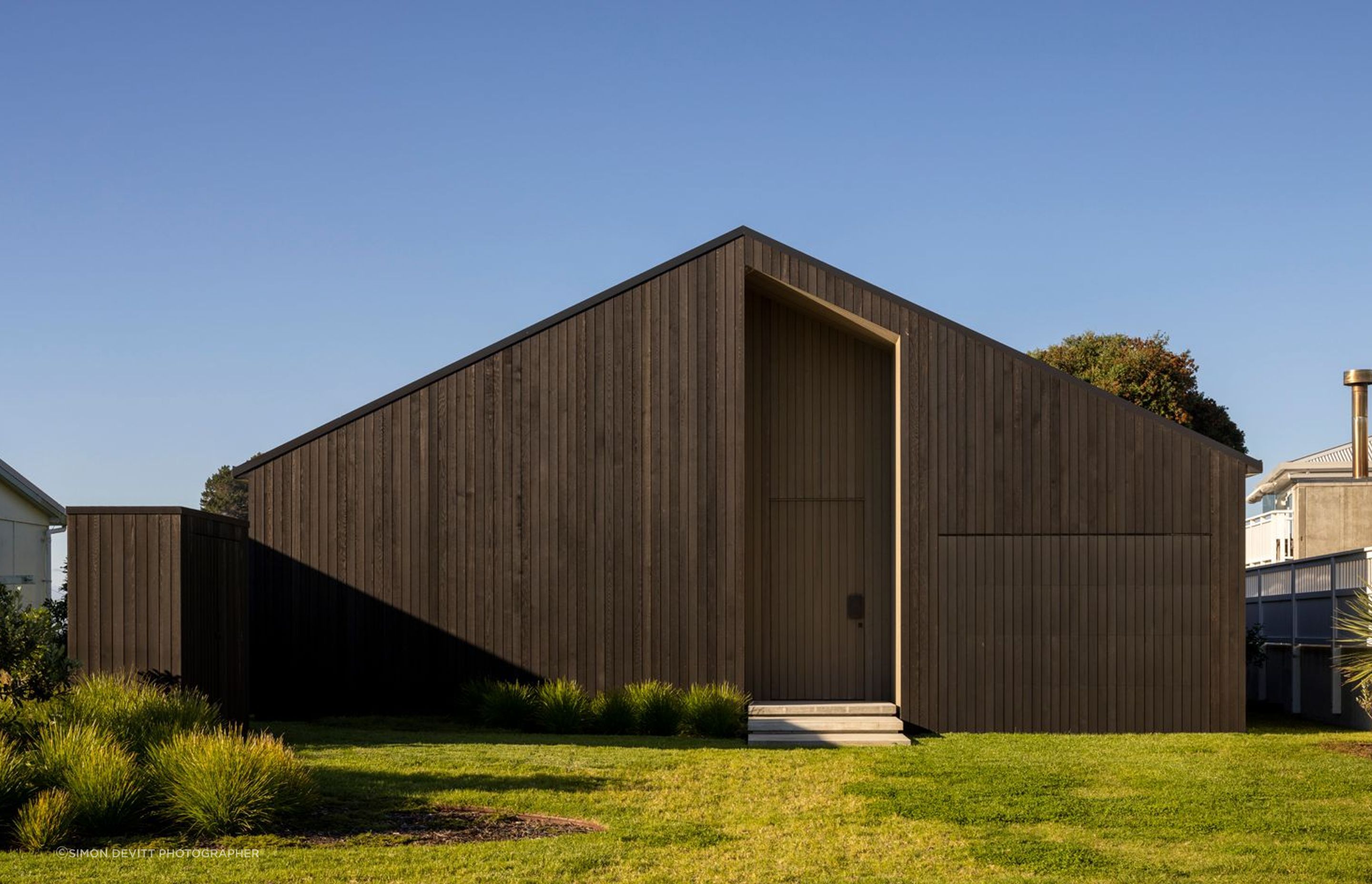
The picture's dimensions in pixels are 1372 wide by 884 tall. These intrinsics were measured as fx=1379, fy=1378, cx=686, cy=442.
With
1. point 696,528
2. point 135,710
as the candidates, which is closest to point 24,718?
point 135,710

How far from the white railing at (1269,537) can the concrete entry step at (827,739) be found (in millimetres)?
13940

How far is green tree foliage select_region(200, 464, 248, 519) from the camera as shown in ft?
219

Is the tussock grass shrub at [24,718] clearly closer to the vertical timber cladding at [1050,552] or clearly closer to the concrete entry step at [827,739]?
the concrete entry step at [827,739]

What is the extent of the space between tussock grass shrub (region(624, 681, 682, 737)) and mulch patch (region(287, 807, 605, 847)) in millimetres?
5397

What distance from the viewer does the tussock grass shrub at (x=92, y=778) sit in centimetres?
921

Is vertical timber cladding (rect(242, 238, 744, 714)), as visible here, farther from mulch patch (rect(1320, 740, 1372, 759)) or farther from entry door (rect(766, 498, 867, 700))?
mulch patch (rect(1320, 740, 1372, 759))

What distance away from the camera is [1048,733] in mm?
16125

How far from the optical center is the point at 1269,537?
3097 cm

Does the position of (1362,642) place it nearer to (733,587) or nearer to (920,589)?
(920,589)

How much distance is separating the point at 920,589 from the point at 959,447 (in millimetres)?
1762

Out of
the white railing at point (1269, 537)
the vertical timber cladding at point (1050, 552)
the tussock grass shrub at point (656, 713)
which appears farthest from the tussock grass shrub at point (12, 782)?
the white railing at point (1269, 537)

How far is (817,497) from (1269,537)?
1751cm

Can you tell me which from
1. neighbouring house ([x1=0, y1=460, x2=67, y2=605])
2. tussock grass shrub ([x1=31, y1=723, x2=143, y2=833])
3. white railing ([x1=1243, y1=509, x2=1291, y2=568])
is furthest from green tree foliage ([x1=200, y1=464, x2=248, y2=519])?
tussock grass shrub ([x1=31, y1=723, x2=143, y2=833])

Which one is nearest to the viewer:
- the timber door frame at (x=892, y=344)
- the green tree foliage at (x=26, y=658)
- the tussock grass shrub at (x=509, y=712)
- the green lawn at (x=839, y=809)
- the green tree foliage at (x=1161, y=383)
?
the green lawn at (x=839, y=809)
